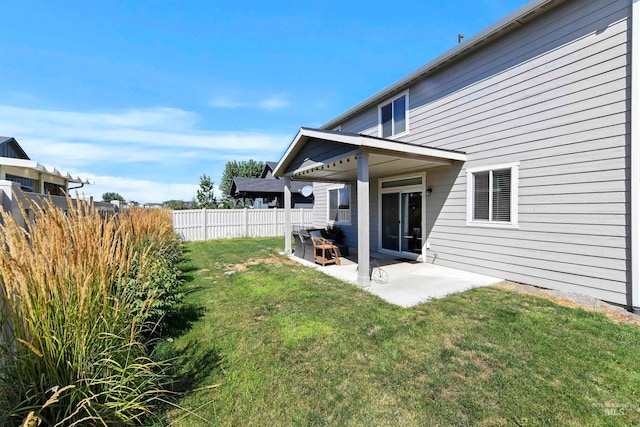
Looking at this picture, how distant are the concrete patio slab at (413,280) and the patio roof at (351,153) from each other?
2.68 m

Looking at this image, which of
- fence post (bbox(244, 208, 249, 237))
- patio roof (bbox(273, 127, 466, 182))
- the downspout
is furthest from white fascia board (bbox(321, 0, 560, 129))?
fence post (bbox(244, 208, 249, 237))

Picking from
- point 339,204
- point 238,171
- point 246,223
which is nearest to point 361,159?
point 339,204

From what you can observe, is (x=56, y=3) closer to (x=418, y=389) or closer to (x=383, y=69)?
(x=418, y=389)

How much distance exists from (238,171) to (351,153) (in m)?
36.3

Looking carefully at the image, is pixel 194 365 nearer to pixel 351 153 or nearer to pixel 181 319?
pixel 181 319

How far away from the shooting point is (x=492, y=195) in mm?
5977

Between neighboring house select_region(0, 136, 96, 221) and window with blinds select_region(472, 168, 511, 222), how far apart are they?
685cm

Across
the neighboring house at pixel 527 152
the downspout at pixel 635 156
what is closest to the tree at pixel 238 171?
the neighboring house at pixel 527 152

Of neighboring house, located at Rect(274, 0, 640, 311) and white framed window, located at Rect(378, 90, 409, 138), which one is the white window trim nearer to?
neighboring house, located at Rect(274, 0, 640, 311)

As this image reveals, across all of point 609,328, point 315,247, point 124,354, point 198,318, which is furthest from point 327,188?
point 124,354

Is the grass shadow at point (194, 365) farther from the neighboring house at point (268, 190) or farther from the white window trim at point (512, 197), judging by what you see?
the neighboring house at point (268, 190)

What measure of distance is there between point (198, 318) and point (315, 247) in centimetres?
409

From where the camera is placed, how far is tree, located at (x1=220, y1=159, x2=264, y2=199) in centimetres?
3831

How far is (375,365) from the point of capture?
110 inches
